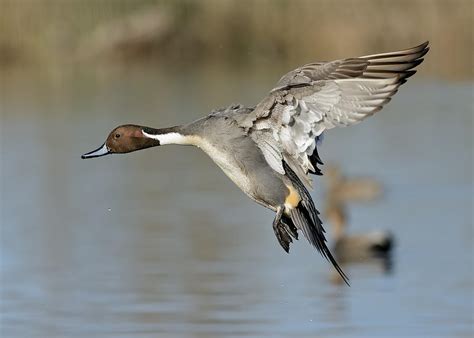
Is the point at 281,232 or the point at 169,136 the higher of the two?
the point at 169,136

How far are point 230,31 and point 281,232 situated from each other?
49.0ft

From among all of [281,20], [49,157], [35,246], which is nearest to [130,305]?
[35,246]

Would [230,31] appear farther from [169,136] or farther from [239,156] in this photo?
[239,156]

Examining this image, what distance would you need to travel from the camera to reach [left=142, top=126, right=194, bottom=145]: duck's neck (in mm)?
5609

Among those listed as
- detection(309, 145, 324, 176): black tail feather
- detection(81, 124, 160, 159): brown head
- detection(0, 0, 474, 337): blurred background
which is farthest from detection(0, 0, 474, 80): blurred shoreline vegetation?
detection(81, 124, 160, 159): brown head

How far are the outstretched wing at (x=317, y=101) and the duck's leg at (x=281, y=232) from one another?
195 millimetres

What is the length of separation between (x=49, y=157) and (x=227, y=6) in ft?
20.8

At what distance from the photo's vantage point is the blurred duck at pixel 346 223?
9766 mm

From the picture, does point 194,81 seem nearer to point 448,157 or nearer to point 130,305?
point 448,157

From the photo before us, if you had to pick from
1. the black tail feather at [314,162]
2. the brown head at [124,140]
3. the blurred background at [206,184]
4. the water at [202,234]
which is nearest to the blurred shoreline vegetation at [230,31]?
the blurred background at [206,184]

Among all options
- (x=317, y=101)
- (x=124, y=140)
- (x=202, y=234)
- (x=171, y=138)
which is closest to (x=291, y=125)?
(x=317, y=101)

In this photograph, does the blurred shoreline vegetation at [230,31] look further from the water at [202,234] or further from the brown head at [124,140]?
the brown head at [124,140]

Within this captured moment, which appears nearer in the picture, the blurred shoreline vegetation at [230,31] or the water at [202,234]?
the water at [202,234]

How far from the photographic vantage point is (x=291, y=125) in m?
5.60
